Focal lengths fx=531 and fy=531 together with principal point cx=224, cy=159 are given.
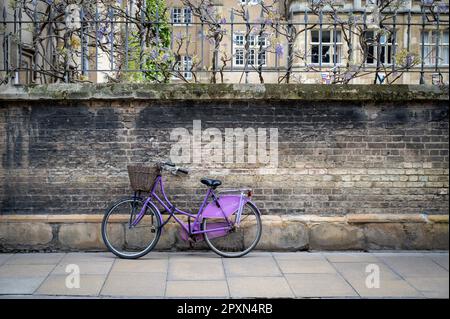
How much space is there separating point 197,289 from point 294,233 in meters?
2.08

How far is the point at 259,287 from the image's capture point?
225 inches

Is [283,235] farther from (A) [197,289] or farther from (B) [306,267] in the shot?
(A) [197,289]

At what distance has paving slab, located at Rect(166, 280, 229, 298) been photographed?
545 centimetres

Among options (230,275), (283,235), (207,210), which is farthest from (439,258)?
(207,210)

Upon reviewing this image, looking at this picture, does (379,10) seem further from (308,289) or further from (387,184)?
(308,289)

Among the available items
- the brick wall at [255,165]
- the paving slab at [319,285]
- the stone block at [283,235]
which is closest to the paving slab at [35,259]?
the brick wall at [255,165]

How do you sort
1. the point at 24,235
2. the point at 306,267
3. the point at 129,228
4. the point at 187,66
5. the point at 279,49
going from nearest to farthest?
the point at 306,267
the point at 129,228
the point at 24,235
the point at 279,49
the point at 187,66

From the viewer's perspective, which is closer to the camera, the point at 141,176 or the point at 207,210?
the point at 141,176

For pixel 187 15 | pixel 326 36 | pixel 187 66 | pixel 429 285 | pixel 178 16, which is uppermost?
pixel 326 36

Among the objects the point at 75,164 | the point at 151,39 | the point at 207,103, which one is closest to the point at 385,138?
the point at 207,103

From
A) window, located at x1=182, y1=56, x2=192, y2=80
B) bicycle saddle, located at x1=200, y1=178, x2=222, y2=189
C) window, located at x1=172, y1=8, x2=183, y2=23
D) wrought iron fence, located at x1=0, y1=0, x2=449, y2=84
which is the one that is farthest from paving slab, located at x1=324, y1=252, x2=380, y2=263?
window, located at x1=172, y1=8, x2=183, y2=23

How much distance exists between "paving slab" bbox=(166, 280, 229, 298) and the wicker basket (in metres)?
1.50

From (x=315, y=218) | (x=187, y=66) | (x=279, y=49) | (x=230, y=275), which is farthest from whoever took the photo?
(x=187, y=66)

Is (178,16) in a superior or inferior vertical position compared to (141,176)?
superior
